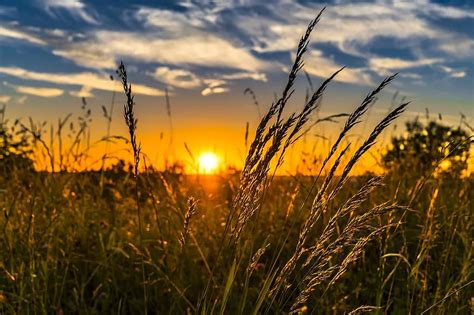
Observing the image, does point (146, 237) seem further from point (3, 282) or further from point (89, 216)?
point (3, 282)

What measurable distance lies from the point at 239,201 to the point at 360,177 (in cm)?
484

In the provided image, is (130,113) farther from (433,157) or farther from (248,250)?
(433,157)

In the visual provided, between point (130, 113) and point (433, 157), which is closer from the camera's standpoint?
point (130, 113)

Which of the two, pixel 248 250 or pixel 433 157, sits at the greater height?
pixel 433 157

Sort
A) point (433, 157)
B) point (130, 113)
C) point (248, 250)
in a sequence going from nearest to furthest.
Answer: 1. point (130, 113)
2. point (248, 250)
3. point (433, 157)

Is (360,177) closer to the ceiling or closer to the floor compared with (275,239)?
closer to the ceiling

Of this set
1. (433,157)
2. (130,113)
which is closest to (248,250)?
(130,113)

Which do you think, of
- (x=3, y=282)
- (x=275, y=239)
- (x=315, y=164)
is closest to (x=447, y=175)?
(x=315, y=164)

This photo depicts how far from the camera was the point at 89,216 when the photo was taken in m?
4.52

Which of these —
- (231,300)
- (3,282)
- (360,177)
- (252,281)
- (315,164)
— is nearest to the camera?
(231,300)

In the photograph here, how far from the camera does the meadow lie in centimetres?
156

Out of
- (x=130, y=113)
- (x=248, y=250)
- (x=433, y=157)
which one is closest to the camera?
(x=130, y=113)

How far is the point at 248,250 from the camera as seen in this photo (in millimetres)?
3980

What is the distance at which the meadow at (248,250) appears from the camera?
156 cm
